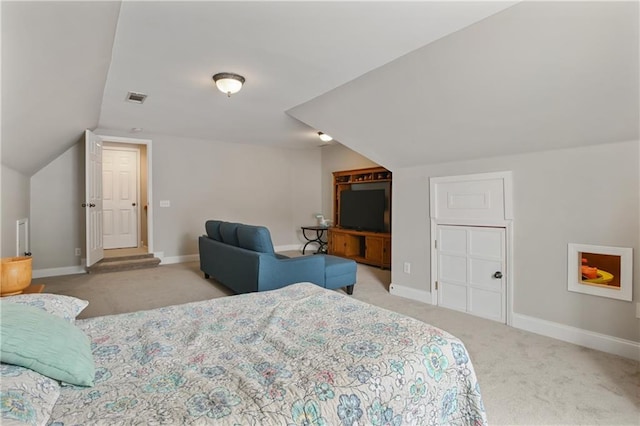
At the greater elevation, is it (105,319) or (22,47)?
(22,47)

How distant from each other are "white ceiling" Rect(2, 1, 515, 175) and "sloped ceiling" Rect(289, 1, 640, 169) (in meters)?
0.18

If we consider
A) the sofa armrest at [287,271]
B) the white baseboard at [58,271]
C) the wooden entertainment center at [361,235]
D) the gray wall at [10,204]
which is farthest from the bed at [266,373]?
the white baseboard at [58,271]

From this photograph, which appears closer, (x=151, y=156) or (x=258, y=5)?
(x=258, y=5)

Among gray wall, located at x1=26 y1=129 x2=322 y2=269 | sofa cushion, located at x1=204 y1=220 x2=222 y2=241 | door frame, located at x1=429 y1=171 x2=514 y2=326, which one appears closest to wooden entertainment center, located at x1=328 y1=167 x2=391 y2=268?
gray wall, located at x1=26 y1=129 x2=322 y2=269

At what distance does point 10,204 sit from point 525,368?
16.9 ft

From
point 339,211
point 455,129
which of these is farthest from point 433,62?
point 339,211

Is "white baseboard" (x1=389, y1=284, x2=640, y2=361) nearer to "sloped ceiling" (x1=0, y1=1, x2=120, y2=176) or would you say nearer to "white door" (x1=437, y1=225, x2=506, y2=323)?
"white door" (x1=437, y1=225, x2=506, y2=323)

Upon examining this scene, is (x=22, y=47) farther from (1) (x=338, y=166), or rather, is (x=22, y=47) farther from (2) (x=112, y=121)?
(1) (x=338, y=166)

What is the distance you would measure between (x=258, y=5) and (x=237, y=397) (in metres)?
2.12

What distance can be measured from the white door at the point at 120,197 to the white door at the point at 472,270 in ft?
20.6

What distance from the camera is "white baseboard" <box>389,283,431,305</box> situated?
3.84 m

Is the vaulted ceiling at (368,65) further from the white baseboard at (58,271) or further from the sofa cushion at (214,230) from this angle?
the white baseboard at (58,271)

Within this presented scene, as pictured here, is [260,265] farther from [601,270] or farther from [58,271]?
[58,271]

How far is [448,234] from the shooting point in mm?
3641
